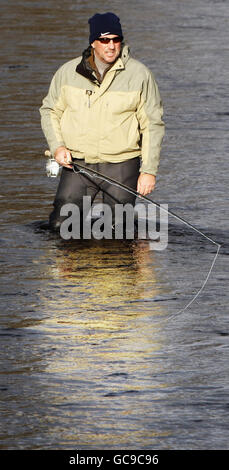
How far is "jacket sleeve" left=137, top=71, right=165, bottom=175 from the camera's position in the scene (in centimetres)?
868

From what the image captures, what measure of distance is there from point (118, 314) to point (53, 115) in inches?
72.8

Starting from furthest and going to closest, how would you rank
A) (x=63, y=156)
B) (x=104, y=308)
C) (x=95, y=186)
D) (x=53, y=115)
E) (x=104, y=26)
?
(x=95, y=186) → (x=53, y=115) → (x=63, y=156) → (x=104, y=26) → (x=104, y=308)

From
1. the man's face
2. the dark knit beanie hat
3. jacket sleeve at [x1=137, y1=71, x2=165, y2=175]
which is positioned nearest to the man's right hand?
jacket sleeve at [x1=137, y1=71, x2=165, y2=175]

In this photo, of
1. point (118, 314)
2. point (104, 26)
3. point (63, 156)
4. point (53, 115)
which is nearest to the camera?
point (118, 314)

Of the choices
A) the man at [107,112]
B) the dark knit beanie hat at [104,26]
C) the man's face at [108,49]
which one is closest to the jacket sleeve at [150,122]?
the man at [107,112]

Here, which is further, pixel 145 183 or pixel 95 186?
pixel 95 186

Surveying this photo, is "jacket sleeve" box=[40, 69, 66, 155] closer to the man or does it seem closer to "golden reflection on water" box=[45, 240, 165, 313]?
the man

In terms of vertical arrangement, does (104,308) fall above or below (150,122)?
below

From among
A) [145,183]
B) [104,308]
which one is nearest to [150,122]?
[145,183]

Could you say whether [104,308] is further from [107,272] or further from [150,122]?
[150,122]

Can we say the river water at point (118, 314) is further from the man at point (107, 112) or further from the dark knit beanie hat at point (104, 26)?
the dark knit beanie hat at point (104, 26)

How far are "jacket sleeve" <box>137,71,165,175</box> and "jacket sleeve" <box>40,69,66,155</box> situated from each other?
565 mm

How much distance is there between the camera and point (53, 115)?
354 inches

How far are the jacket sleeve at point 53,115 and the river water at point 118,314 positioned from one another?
0.81m
